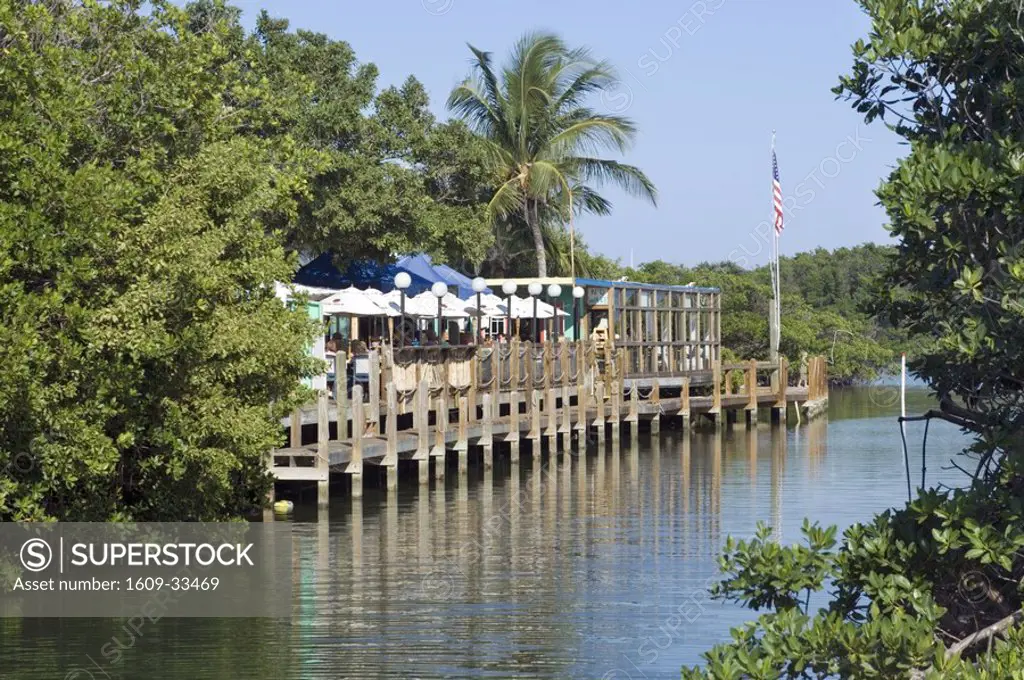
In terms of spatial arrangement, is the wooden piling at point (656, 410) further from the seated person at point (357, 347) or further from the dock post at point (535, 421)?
the seated person at point (357, 347)

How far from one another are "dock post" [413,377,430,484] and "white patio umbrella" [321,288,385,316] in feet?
7.97

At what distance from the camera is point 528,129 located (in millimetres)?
43156

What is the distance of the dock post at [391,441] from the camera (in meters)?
25.8

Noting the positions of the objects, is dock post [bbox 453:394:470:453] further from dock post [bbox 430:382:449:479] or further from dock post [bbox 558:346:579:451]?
dock post [bbox 558:346:579:451]

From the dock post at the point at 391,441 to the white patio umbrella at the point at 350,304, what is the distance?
3.41 m

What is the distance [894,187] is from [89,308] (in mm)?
9147

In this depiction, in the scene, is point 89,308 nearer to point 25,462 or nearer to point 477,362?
point 25,462

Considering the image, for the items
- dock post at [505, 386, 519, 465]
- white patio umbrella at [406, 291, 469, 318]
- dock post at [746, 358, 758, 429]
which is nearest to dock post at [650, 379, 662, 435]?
dock post at [746, 358, 758, 429]

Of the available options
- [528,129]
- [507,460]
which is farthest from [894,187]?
[528,129]

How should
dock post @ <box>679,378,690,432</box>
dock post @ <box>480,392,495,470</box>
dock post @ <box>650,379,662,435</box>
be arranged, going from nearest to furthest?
dock post @ <box>480,392,495,470</box>, dock post @ <box>650,379,662,435</box>, dock post @ <box>679,378,690,432</box>

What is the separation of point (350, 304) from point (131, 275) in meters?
16.2

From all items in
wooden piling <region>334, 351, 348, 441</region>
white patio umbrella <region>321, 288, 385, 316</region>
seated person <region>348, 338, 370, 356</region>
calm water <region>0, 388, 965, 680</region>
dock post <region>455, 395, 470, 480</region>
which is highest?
white patio umbrella <region>321, 288, 385, 316</region>

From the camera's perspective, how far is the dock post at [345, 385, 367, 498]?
79.9 feet

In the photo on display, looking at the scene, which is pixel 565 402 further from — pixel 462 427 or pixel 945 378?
pixel 945 378
